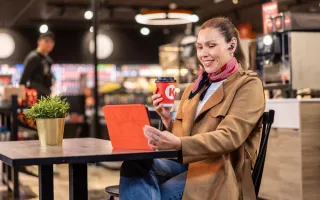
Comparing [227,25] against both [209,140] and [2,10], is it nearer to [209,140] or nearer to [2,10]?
[209,140]

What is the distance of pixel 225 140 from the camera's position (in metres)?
2.04

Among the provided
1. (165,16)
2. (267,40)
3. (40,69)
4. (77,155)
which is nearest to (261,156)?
(77,155)

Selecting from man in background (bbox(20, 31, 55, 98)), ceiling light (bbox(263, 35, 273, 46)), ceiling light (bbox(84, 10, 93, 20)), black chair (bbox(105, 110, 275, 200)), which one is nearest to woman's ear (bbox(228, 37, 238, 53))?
black chair (bbox(105, 110, 275, 200))

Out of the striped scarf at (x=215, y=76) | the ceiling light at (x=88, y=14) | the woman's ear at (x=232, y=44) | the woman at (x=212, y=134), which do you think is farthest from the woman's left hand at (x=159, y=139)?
the ceiling light at (x=88, y=14)

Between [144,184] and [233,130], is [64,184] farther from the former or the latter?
[233,130]

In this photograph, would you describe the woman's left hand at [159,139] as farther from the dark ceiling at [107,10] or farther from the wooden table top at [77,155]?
the dark ceiling at [107,10]

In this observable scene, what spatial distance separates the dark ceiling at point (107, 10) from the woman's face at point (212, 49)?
992cm

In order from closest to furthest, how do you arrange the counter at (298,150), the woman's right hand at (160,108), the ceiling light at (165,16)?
the woman's right hand at (160,108)
the counter at (298,150)
the ceiling light at (165,16)

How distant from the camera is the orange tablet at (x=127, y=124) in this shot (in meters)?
1.96

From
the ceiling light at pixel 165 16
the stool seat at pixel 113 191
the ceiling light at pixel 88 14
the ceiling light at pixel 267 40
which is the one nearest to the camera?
the stool seat at pixel 113 191

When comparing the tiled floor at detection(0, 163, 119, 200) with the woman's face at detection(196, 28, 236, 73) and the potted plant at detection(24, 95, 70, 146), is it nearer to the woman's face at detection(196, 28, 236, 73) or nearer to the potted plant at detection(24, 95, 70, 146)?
the potted plant at detection(24, 95, 70, 146)

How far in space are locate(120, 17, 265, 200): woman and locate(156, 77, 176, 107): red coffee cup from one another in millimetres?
24

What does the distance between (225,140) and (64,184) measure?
14.6 feet

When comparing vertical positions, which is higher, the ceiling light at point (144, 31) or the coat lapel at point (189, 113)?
the ceiling light at point (144, 31)
